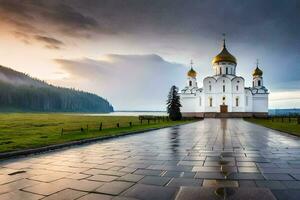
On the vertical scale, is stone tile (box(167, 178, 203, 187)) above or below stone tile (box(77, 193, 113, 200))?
above

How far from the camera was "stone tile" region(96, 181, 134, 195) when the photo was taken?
209 inches

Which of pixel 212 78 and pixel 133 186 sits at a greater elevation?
pixel 212 78

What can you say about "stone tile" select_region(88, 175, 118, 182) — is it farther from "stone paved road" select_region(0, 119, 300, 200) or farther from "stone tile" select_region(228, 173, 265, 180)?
"stone tile" select_region(228, 173, 265, 180)

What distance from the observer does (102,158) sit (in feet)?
29.6

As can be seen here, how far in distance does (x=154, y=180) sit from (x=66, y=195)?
1862mm

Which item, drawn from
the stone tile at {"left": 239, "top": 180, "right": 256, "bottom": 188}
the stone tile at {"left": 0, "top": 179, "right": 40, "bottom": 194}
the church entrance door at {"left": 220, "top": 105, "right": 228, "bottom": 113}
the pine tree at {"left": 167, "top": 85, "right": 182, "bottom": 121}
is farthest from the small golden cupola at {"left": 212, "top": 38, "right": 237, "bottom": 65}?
the stone tile at {"left": 0, "top": 179, "right": 40, "bottom": 194}

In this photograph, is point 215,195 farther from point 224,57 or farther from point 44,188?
point 224,57

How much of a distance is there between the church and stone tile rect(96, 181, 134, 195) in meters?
62.4

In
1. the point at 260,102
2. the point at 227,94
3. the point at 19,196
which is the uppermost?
the point at 227,94

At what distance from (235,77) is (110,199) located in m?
68.7

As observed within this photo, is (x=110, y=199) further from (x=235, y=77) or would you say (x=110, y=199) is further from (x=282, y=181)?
(x=235, y=77)

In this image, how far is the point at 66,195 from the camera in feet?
16.7

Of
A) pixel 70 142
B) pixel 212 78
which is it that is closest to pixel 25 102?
pixel 212 78

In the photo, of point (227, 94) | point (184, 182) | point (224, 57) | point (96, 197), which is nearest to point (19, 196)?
point (96, 197)
